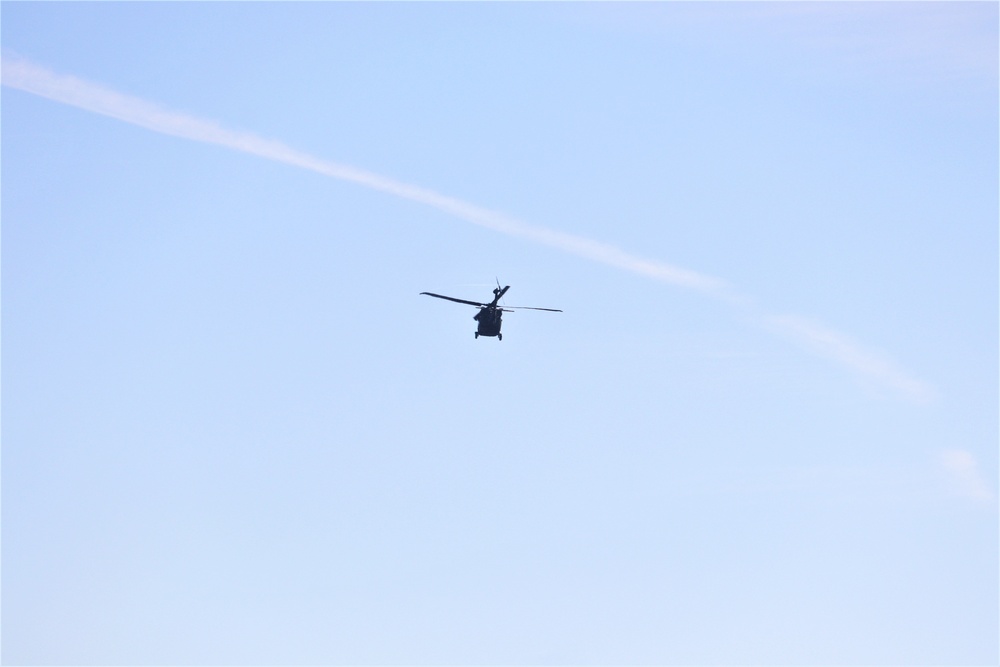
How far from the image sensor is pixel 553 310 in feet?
186

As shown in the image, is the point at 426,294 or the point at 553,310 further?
the point at 553,310

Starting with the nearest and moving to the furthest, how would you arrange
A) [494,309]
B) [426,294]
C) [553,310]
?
[426,294], [494,309], [553,310]

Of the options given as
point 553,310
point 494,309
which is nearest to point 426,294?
point 494,309

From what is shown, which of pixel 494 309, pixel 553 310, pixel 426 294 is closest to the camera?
pixel 426 294

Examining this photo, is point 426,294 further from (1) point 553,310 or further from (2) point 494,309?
(1) point 553,310

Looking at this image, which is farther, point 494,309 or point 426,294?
point 494,309

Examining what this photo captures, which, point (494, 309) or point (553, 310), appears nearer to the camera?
point (494, 309)

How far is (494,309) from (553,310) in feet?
29.0

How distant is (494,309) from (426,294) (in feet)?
35.5

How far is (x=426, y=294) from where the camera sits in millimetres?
44875

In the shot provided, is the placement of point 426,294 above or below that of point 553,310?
below

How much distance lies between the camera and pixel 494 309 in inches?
2080
